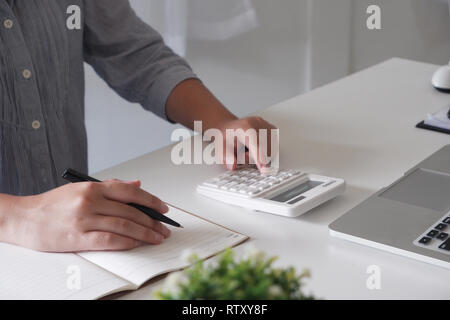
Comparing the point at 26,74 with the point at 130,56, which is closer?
the point at 26,74

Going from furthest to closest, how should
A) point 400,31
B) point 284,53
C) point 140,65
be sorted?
point 400,31 → point 284,53 → point 140,65

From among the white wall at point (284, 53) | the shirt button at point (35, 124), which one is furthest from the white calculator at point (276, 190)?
the white wall at point (284, 53)

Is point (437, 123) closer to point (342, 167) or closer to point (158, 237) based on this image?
point (342, 167)

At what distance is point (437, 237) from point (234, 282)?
0.42m

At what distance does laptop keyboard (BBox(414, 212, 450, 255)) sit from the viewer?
30.7 inches

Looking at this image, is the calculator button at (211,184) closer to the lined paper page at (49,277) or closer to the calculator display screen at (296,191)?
the calculator display screen at (296,191)

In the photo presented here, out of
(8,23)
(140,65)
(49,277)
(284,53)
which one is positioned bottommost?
(284,53)

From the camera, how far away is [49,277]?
760 mm

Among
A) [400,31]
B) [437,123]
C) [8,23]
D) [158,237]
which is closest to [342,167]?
[437,123]

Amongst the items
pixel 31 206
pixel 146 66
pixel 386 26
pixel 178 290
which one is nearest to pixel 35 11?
pixel 146 66

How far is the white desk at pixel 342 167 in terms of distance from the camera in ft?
2.49

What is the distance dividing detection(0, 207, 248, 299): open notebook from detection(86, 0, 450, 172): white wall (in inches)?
60.0

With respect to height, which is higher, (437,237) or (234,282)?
(234,282)
